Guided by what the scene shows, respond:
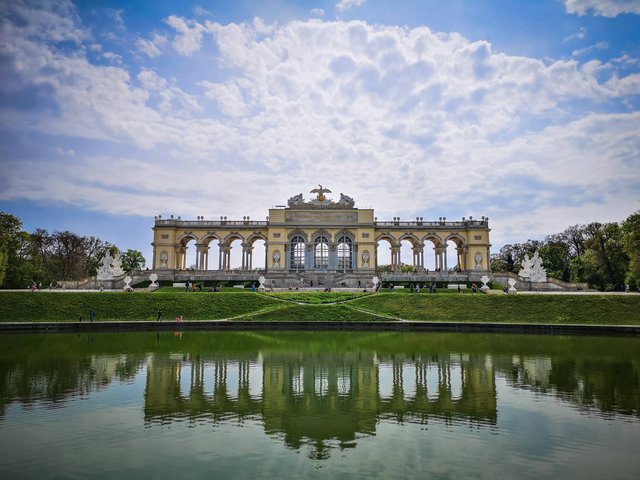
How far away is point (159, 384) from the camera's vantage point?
13.2 meters

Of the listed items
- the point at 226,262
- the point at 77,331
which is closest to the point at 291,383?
the point at 77,331

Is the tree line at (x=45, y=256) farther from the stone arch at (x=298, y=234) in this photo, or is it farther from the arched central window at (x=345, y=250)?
the arched central window at (x=345, y=250)

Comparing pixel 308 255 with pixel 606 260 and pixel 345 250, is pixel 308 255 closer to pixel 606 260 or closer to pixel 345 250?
pixel 345 250

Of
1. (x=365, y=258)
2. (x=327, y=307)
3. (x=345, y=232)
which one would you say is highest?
(x=345, y=232)

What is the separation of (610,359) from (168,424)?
51.6 feet

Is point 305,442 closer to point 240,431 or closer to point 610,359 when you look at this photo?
point 240,431

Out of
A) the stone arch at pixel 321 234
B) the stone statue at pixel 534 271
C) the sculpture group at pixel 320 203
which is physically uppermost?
the sculpture group at pixel 320 203

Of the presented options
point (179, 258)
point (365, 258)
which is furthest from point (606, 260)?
point (179, 258)

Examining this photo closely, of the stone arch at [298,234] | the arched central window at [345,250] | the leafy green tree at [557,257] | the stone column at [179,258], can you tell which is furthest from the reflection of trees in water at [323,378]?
the leafy green tree at [557,257]

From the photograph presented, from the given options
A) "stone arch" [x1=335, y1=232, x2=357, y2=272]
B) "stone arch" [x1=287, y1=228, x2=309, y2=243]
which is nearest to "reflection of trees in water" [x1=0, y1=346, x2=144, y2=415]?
"stone arch" [x1=287, y1=228, x2=309, y2=243]

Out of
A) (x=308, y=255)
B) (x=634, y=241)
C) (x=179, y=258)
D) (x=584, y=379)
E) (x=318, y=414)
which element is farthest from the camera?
(x=179, y=258)

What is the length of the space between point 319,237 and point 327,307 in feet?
75.9

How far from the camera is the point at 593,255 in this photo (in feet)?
177

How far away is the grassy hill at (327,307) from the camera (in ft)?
104
